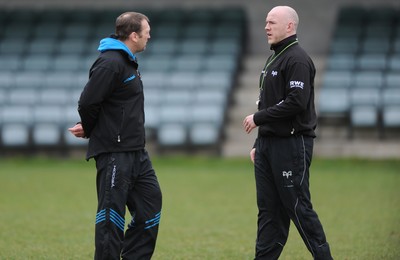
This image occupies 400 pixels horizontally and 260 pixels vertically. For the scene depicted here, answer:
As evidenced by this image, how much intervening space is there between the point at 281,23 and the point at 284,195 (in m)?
1.42

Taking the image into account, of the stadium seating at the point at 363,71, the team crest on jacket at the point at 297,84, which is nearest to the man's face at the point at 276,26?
the team crest on jacket at the point at 297,84

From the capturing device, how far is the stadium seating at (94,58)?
60.0 ft

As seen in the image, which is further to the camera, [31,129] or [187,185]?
[31,129]

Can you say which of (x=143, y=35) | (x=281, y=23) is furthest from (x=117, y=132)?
(x=281, y=23)

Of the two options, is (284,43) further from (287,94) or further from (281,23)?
(287,94)

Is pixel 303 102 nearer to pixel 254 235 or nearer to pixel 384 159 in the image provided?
pixel 254 235

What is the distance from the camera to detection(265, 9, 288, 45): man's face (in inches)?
267

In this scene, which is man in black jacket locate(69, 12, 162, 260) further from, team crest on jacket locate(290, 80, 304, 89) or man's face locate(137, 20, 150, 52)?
team crest on jacket locate(290, 80, 304, 89)

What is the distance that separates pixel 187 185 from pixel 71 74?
7150mm

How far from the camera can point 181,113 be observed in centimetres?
1841

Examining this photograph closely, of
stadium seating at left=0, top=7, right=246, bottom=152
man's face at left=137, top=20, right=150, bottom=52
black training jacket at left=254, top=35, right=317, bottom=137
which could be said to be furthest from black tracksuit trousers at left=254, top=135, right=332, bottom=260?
stadium seating at left=0, top=7, right=246, bottom=152

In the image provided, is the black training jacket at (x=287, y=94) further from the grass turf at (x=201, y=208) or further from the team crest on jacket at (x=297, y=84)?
the grass turf at (x=201, y=208)

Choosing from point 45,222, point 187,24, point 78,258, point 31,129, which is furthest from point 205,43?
point 78,258

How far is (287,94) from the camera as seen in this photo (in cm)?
667
